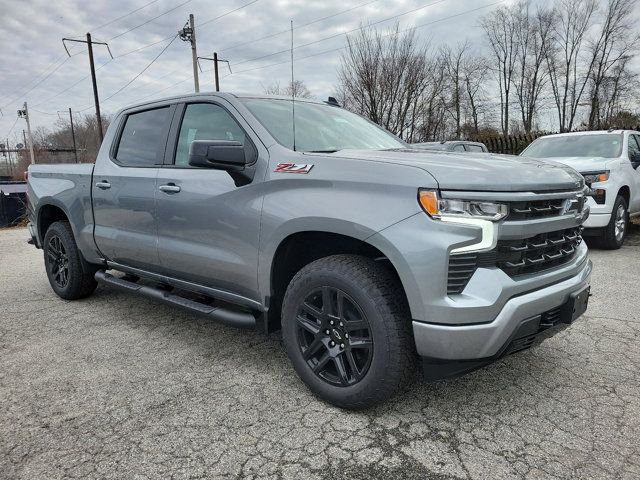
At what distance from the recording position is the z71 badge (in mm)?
2686

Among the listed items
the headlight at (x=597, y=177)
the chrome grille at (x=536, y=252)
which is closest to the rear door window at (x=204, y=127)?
the chrome grille at (x=536, y=252)

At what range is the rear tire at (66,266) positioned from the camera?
4746mm

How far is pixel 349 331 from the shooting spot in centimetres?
253

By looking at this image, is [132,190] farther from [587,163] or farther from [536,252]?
[587,163]

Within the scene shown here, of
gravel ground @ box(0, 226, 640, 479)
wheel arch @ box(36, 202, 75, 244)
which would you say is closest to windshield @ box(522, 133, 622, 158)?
gravel ground @ box(0, 226, 640, 479)

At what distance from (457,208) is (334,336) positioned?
95cm

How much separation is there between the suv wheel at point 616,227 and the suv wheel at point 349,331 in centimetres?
561

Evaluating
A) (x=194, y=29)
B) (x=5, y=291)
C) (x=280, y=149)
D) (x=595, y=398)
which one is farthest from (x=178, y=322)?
(x=194, y=29)

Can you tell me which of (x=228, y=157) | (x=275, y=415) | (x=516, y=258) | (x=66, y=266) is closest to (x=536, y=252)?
(x=516, y=258)

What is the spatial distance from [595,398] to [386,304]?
142 centimetres

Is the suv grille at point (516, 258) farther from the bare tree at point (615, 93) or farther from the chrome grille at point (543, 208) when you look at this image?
the bare tree at point (615, 93)

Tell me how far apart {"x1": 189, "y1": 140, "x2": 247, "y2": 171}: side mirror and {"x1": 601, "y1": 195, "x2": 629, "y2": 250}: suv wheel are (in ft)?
19.4

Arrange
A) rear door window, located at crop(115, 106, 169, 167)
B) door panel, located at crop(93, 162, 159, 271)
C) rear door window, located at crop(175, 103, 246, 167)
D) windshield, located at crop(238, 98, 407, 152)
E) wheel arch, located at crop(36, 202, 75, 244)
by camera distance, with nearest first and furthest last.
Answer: windshield, located at crop(238, 98, 407, 152), rear door window, located at crop(175, 103, 246, 167), door panel, located at crop(93, 162, 159, 271), rear door window, located at crop(115, 106, 169, 167), wheel arch, located at crop(36, 202, 75, 244)

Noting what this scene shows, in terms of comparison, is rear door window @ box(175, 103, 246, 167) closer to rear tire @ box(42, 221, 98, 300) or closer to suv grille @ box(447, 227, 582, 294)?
suv grille @ box(447, 227, 582, 294)
